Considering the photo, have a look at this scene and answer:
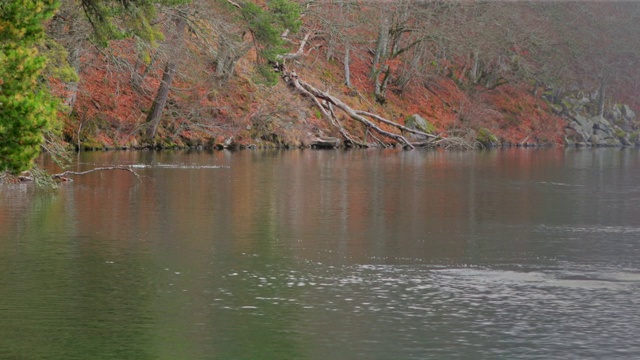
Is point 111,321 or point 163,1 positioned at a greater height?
point 163,1

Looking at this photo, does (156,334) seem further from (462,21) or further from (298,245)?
(462,21)

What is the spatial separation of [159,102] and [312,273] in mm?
35077

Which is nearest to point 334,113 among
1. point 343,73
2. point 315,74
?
point 315,74

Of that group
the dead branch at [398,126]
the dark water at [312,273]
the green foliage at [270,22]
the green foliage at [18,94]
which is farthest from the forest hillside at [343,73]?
the green foliage at [18,94]

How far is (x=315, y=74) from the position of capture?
2527 inches

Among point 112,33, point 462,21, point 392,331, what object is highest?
point 462,21

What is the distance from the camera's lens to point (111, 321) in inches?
434

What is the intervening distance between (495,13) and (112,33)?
4926 cm

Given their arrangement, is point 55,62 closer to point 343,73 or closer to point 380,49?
point 343,73

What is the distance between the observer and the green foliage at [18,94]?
53.0 ft

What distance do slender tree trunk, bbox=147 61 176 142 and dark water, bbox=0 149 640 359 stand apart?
19485 millimetres

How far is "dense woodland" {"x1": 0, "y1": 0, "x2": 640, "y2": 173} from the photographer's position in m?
26.6

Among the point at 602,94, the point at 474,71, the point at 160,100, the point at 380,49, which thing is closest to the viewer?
the point at 160,100

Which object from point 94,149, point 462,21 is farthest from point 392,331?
point 462,21
